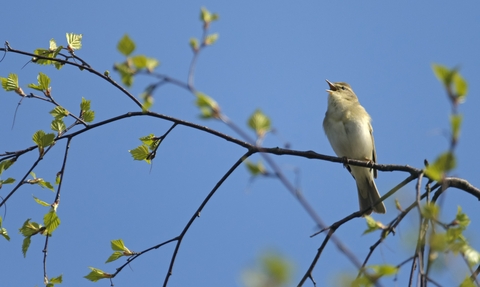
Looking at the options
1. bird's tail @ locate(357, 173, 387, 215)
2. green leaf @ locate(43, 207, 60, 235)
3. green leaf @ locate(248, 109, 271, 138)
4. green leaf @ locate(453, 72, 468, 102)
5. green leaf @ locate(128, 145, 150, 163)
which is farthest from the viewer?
bird's tail @ locate(357, 173, 387, 215)

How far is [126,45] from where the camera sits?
265 centimetres

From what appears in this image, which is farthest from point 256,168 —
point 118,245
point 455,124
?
point 118,245

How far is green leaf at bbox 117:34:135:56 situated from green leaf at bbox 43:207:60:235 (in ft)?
6.78

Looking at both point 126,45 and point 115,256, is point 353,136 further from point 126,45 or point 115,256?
point 126,45

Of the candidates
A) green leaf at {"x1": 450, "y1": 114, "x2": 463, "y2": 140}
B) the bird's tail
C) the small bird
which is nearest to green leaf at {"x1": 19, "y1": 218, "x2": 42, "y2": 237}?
green leaf at {"x1": 450, "y1": 114, "x2": 463, "y2": 140}

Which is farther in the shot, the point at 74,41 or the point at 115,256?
the point at 74,41

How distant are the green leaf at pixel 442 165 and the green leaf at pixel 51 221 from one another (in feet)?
9.70

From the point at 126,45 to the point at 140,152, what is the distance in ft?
7.63

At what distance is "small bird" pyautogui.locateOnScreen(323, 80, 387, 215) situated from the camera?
876cm

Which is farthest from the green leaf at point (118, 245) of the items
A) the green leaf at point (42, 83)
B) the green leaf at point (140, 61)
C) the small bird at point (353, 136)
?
the small bird at point (353, 136)

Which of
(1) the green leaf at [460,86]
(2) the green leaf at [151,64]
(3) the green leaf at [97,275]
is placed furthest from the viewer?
(3) the green leaf at [97,275]

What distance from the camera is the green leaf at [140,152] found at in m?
4.87

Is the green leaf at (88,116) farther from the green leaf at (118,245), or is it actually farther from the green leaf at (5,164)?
the green leaf at (118,245)

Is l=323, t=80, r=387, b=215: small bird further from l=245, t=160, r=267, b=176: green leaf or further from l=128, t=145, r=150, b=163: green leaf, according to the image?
l=245, t=160, r=267, b=176: green leaf
